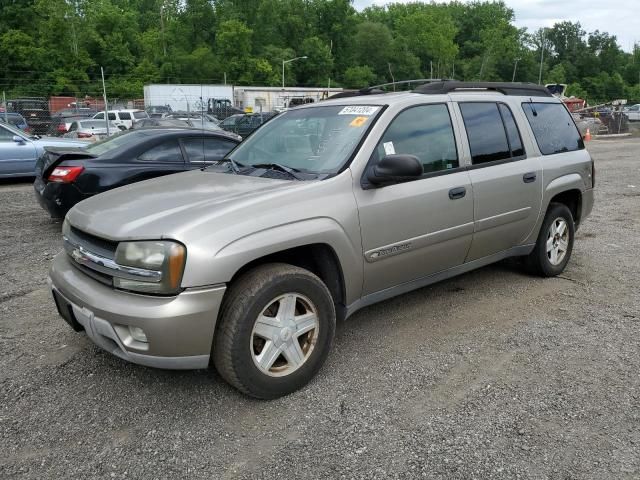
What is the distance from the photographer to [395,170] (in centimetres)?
354

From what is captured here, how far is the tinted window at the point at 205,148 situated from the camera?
7973 millimetres

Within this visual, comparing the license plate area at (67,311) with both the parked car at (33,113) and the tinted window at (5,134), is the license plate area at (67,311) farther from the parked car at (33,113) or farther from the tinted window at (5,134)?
the parked car at (33,113)

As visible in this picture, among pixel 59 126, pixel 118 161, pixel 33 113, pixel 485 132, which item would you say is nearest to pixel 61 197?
pixel 118 161

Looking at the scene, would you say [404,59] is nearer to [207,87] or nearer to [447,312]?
[207,87]

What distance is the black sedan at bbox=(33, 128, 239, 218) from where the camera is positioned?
23.0 ft

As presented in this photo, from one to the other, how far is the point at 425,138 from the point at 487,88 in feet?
4.00

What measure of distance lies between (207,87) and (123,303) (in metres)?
41.8

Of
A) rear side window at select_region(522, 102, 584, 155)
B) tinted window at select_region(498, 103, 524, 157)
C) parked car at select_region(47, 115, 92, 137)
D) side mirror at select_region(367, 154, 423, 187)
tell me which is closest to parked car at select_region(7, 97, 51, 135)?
parked car at select_region(47, 115, 92, 137)

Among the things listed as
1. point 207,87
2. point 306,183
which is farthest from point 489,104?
point 207,87

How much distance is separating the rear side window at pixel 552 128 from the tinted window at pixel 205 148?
4.30 m

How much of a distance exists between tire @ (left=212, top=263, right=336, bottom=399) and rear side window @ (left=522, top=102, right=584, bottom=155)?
2922 millimetres

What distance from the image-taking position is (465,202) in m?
4.25

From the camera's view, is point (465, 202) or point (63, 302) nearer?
point (63, 302)

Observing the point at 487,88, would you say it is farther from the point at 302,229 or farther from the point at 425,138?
the point at 302,229
